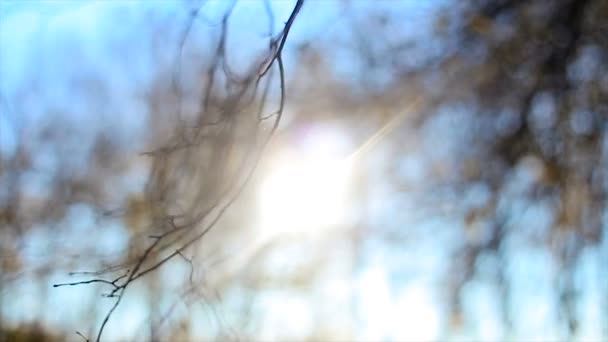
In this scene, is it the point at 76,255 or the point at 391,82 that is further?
the point at 391,82

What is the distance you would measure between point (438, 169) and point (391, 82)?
0.59m

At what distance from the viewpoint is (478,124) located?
448 centimetres

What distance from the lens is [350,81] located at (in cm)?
473

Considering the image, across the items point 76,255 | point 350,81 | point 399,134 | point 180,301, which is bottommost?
point 180,301

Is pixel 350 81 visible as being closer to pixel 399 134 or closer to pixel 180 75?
pixel 399 134

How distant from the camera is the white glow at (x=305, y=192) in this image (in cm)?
450

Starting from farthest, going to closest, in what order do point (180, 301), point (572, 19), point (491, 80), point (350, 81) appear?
point (350, 81), point (491, 80), point (572, 19), point (180, 301)

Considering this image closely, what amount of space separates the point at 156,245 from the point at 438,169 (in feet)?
8.30

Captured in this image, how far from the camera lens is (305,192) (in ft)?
15.1

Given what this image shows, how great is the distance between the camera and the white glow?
4496 mm

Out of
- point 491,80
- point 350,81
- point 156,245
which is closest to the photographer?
point 156,245

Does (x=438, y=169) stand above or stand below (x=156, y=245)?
above

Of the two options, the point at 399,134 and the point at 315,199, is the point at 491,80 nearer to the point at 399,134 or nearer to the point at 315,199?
the point at 399,134

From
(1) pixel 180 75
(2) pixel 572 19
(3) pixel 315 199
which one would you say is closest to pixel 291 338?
(3) pixel 315 199
